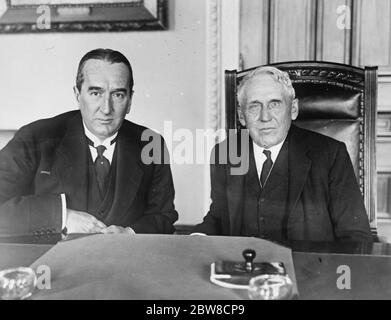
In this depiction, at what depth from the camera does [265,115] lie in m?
1.14

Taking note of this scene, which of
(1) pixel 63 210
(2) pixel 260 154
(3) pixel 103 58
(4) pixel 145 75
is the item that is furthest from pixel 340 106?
(1) pixel 63 210

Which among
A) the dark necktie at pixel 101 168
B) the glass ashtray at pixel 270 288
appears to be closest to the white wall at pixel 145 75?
the dark necktie at pixel 101 168

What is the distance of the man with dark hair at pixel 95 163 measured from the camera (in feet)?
3.76

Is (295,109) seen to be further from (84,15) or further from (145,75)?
(84,15)

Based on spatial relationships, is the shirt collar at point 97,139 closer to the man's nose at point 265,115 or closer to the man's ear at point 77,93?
the man's ear at point 77,93

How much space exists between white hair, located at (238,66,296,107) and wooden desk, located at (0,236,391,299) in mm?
400

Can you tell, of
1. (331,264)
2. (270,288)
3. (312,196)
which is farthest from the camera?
(312,196)

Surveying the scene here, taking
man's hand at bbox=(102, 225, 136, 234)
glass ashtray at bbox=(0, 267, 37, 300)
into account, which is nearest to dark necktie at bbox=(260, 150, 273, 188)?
man's hand at bbox=(102, 225, 136, 234)

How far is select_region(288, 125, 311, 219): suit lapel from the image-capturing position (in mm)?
1126

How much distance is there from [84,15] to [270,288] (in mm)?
829

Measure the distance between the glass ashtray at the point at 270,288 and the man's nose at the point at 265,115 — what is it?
552mm
